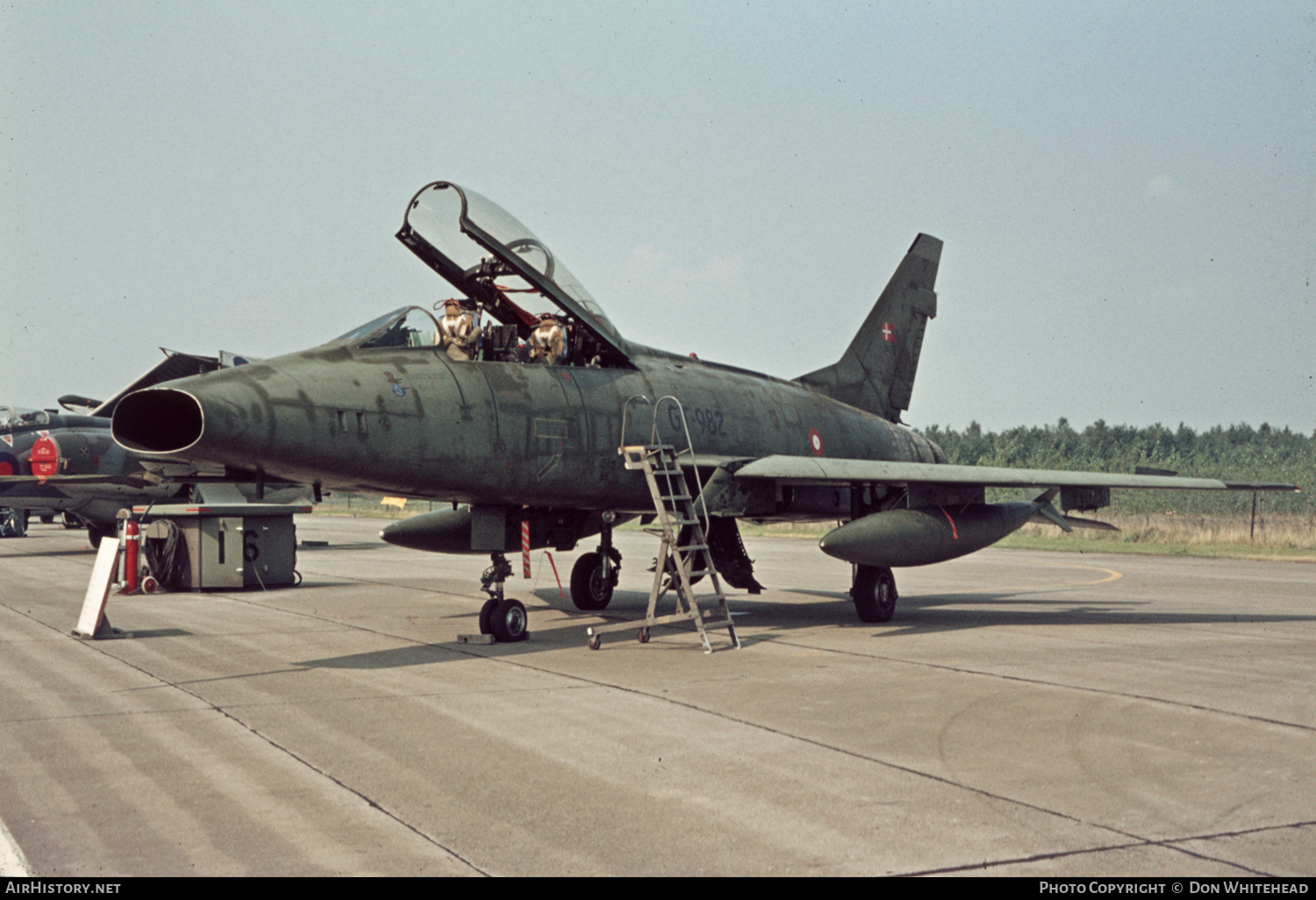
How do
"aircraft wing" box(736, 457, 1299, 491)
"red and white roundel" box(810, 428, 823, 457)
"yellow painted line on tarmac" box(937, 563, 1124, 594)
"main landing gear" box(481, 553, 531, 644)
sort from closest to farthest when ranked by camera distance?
"main landing gear" box(481, 553, 531, 644) < "aircraft wing" box(736, 457, 1299, 491) < "red and white roundel" box(810, 428, 823, 457) < "yellow painted line on tarmac" box(937, 563, 1124, 594)

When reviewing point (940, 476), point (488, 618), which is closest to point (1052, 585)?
point (940, 476)

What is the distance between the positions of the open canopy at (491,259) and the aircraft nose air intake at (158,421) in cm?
361

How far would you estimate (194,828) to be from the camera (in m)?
4.43

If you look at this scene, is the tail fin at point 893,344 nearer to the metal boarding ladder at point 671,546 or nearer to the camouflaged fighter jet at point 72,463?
the metal boarding ladder at point 671,546

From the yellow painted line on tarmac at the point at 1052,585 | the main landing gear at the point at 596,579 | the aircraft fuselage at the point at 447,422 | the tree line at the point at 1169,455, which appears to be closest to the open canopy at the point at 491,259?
the aircraft fuselage at the point at 447,422

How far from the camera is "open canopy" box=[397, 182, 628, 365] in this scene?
34.3ft

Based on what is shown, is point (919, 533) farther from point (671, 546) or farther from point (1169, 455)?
point (1169, 455)

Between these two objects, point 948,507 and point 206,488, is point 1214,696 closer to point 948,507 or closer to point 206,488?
point 948,507

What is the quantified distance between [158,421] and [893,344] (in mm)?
12406

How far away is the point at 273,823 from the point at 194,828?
312 mm

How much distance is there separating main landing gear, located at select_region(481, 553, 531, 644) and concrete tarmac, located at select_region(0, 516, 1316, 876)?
26cm

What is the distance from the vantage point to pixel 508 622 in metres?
10.4

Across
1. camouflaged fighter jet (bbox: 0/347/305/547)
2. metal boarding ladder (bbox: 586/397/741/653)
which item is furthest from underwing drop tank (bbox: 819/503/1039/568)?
camouflaged fighter jet (bbox: 0/347/305/547)

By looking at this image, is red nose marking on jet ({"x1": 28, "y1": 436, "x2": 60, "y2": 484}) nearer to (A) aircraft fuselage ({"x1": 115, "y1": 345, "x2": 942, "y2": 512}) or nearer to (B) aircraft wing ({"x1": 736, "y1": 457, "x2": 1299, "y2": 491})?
(A) aircraft fuselage ({"x1": 115, "y1": 345, "x2": 942, "y2": 512})
